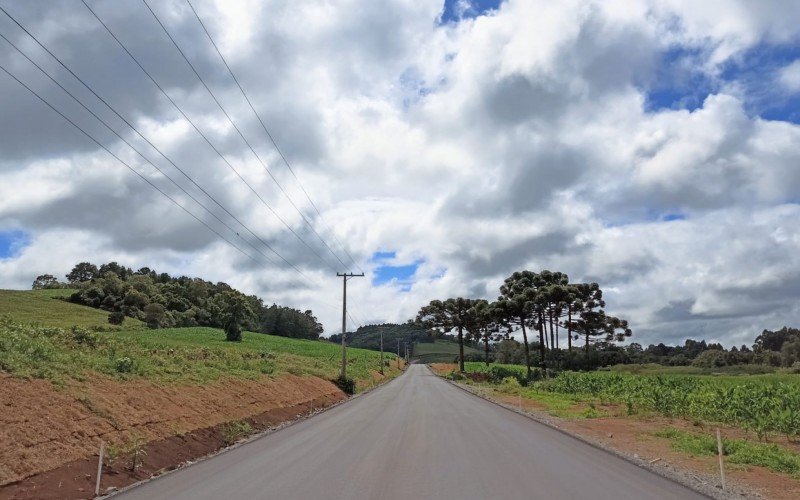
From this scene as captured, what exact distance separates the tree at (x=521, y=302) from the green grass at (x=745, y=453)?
48.6 meters

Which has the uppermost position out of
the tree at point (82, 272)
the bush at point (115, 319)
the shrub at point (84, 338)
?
the tree at point (82, 272)

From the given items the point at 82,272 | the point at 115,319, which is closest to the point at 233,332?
the point at 115,319

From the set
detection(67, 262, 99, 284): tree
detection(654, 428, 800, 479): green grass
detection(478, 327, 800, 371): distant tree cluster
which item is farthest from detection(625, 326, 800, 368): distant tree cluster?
detection(67, 262, 99, 284): tree

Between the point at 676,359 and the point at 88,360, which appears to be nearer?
the point at 88,360

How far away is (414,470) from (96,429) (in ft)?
26.6

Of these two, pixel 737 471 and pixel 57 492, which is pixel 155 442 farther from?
pixel 737 471

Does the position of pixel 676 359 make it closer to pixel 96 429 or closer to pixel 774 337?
pixel 774 337

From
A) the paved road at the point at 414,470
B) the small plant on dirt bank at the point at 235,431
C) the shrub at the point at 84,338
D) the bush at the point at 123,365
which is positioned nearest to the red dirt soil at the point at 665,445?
the paved road at the point at 414,470

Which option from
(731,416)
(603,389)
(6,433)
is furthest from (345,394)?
(6,433)

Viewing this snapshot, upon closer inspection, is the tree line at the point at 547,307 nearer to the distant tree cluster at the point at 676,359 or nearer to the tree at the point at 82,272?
the distant tree cluster at the point at 676,359

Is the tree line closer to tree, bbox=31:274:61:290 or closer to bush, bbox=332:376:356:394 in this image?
bush, bbox=332:376:356:394

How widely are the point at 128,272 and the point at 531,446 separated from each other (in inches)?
7257

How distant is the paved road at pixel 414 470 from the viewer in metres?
9.56

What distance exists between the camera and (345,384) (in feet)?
162
